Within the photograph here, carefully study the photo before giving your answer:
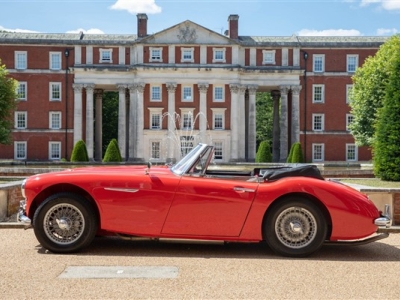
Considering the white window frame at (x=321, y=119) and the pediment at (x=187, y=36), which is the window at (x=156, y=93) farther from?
the white window frame at (x=321, y=119)

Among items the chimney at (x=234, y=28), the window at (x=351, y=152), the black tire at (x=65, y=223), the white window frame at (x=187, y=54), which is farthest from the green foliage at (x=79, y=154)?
the black tire at (x=65, y=223)

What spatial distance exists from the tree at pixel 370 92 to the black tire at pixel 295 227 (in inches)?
1313

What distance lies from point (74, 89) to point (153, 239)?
170 feet

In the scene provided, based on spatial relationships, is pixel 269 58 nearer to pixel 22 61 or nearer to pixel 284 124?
pixel 284 124

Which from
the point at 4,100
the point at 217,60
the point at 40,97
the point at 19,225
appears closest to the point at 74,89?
the point at 40,97

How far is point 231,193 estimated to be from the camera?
7.32 m

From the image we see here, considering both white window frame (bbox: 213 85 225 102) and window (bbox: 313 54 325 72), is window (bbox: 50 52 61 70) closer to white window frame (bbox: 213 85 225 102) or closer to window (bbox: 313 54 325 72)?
white window frame (bbox: 213 85 225 102)

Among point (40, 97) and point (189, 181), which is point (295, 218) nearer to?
point (189, 181)

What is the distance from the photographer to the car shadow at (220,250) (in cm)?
725

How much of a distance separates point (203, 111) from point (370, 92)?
811 inches

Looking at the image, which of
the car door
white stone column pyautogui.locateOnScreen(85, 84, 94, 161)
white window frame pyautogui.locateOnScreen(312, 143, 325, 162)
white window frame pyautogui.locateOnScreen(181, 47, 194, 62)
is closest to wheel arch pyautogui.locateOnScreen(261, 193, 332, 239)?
the car door

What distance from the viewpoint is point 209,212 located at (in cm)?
730

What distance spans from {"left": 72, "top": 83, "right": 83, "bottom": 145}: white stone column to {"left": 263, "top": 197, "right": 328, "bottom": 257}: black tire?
51.5 m

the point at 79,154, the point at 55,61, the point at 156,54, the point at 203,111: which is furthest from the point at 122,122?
the point at 79,154
